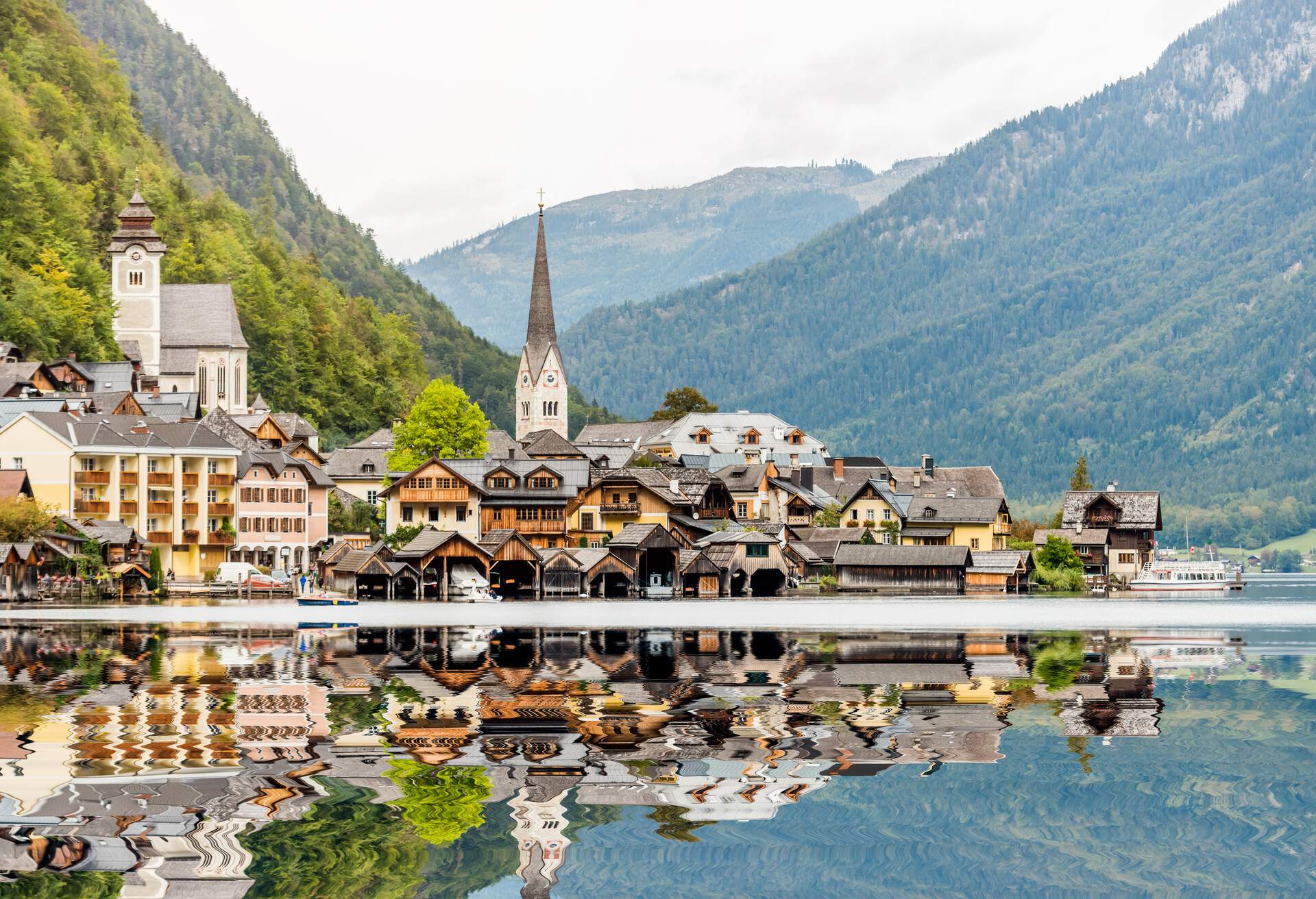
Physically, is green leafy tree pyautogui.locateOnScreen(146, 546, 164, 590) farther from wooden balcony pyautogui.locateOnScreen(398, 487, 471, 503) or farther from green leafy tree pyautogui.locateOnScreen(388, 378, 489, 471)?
green leafy tree pyautogui.locateOnScreen(388, 378, 489, 471)

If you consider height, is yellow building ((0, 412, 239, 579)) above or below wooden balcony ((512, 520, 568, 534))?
above

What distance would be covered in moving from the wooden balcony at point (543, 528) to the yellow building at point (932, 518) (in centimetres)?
3306

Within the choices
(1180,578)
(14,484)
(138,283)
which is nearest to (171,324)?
(138,283)

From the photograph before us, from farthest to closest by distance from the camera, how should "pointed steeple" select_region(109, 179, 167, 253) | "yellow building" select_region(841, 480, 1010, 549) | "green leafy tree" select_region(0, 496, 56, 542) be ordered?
"pointed steeple" select_region(109, 179, 167, 253)
"yellow building" select_region(841, 480, 1010, 549)
"green leafy tree" select_region(0, 496, 56, 542)

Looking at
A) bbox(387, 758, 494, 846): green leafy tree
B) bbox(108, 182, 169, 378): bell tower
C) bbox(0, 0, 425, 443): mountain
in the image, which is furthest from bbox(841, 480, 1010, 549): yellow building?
bbox(387, 758, 494, 846): green leafy tree

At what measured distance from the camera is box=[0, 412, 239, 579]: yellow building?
95875 mm

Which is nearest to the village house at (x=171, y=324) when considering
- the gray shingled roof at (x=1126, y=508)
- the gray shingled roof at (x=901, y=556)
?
the gray shingled roof at (x=901, y=556)

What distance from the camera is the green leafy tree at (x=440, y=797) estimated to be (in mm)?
21844

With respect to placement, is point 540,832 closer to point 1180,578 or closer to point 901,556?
point 901,556

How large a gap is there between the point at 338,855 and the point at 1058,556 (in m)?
114

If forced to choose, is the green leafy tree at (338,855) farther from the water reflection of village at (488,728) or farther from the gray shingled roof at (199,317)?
the gray shingled roof at (199,317)

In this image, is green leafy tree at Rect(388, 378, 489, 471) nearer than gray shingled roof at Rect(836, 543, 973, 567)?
No

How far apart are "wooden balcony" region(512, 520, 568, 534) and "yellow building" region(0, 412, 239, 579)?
1832 centimetres

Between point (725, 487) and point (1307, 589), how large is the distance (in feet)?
173
